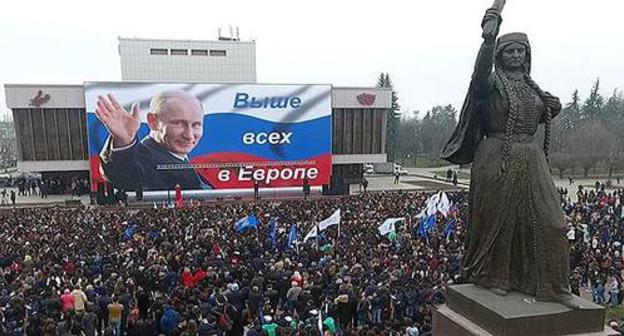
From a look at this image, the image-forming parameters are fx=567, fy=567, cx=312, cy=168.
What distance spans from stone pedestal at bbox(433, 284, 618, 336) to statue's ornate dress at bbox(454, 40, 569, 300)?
20 centimetres

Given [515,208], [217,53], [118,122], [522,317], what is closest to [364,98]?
[217,53]

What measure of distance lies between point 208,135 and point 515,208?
35703 millimetres

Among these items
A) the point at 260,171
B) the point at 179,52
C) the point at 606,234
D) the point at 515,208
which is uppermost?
the point at 179,52

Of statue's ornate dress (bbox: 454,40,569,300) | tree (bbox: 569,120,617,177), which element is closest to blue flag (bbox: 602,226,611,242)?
statue's ornate dress (bbox: 454,40,569,300)

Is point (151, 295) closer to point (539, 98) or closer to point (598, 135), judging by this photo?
point (539, 98)

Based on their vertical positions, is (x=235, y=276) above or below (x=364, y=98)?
below

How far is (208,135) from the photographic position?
3975cm

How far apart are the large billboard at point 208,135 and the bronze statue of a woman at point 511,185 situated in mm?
34747

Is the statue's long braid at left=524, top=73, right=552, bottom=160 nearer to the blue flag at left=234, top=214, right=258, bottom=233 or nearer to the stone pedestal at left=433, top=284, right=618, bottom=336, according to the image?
the stone pedestal at left=433, top=284, right=618, bottom=336

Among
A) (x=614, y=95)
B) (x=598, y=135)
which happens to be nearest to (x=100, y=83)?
(x=598, y=135)

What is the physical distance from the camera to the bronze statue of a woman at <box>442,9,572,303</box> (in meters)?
5.25

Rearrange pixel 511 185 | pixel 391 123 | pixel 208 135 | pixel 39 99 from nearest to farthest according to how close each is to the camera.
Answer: pixel 511 185
pixel 208 135
pixel 39 99
pixel 391 123

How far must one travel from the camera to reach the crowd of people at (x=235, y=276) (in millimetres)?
10359

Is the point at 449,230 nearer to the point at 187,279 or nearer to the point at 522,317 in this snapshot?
the point at 187,279
